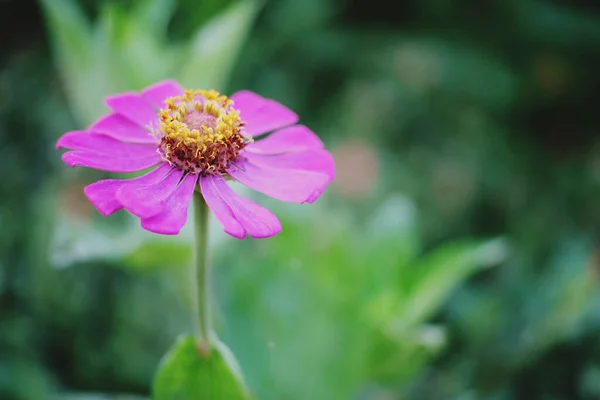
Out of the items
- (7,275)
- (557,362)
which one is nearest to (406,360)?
(557,362)

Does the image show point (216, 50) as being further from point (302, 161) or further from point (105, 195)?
point (105, 195)

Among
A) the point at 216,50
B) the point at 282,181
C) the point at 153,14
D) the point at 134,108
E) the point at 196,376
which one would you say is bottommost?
the point at 196,376

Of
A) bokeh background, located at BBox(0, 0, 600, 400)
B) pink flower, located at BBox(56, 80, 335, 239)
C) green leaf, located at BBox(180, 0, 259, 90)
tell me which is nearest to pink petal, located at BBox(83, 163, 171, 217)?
pink flower, located at BBox(56, 80, 335, 239)

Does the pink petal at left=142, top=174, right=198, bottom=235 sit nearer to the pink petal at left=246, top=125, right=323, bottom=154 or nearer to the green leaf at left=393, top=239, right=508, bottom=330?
the pink petal at left=246, top=125, right=323, bottom=154

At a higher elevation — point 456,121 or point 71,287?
point 456,121

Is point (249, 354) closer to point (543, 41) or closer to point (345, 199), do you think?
point (345, 199)

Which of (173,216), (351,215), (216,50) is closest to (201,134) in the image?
(173,216)
